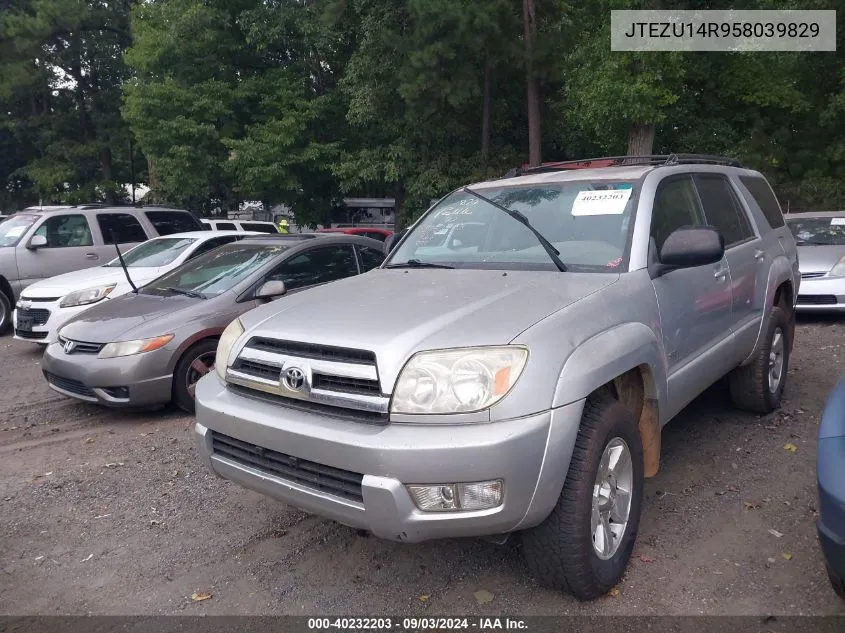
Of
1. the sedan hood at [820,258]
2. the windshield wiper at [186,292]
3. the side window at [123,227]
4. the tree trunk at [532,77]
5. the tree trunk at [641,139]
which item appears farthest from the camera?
the tree trunk at [532,77]

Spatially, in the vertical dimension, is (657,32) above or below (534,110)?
above

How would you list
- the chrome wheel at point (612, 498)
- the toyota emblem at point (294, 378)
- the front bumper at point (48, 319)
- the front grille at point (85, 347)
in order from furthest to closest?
the front bumper at point (48, 319), the front grille at point (85, 347), the chrome wheel at point (612, 498), the toyota emblem at point (294, 378)

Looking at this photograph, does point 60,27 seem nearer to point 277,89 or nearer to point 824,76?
point 277,89

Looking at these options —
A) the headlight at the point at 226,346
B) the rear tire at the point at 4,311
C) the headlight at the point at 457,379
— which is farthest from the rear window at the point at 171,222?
the headlight at the point at 457,379

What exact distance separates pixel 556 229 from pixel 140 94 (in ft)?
59.9

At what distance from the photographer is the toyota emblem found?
2920 millimetres

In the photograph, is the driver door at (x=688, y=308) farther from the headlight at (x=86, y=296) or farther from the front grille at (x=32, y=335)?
the front grille at (x=32, y=335)

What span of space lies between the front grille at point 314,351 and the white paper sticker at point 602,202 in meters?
Answer: 1.71

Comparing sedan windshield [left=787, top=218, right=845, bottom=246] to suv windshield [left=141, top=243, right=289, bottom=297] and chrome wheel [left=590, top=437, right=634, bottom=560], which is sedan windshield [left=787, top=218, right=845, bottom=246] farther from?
chrome wheel [left=590, top=437, right=634, bottom=560]

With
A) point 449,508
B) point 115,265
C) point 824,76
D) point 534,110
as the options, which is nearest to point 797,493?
point 449,508

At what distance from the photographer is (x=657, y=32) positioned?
15.5 meters

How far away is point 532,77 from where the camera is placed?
17.5 meters

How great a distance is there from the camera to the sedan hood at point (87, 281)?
844cm

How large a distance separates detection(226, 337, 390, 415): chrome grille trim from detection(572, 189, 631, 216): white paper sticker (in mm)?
1749
